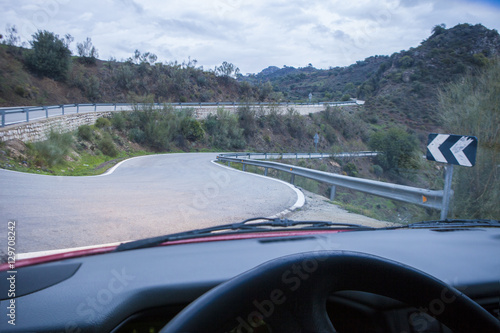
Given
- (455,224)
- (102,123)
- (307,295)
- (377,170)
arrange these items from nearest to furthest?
(307,295)
(455,224)
(377,170)
(102,123)

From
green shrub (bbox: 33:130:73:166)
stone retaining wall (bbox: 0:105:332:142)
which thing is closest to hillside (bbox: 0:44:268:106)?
stone retaining wall (bbox: 0:105:332:142)

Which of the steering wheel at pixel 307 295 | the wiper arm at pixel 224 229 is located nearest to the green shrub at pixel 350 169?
the wiper arm at pixel 224 229

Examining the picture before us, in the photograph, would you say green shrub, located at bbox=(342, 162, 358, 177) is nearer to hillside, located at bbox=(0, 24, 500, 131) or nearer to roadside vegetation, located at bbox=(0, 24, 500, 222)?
roadside vegetation, located at bbox=(0, 24, 500, 222)

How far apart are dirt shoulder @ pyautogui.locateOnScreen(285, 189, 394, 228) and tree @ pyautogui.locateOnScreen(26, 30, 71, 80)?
1826 inches

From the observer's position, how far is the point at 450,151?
5.64 meters

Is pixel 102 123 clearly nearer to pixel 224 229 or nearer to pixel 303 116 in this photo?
pixel 303 116

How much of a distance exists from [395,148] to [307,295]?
923 centimetres

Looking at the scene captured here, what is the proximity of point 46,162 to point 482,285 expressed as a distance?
1594cm

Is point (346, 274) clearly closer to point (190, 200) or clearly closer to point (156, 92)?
point (190, 200)

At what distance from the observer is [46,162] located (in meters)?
14.5

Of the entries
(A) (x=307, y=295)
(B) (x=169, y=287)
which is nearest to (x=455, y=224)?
(A) (x=307, y=295)

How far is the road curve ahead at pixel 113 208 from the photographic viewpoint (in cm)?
488

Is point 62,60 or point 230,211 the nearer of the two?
point 230,211

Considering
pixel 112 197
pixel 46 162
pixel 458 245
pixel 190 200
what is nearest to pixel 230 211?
pixel 190 200
